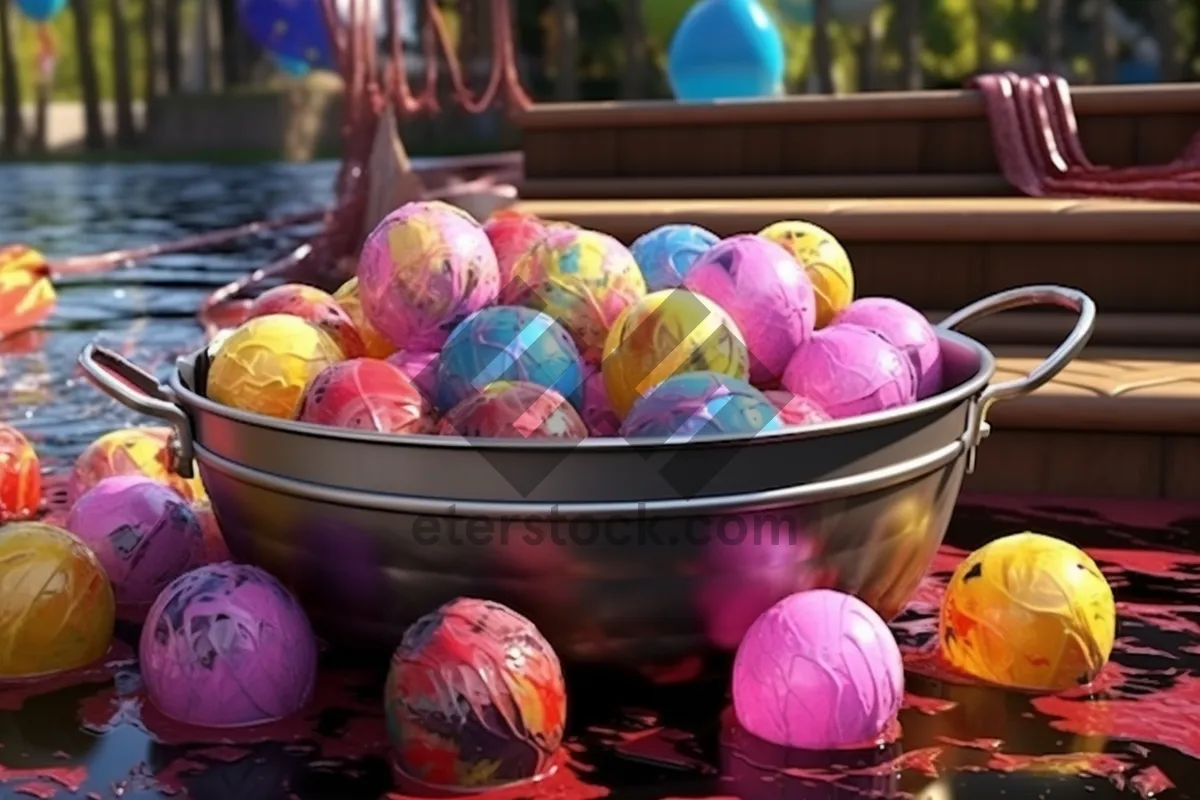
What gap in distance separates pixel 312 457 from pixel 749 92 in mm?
6500

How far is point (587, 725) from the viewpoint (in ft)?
7.14

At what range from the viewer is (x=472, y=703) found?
1928mm

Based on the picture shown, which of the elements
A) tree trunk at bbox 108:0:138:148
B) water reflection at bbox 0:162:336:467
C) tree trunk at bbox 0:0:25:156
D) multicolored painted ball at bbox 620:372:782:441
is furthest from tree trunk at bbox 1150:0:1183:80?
tree trunk at bbox 0:0:25:156

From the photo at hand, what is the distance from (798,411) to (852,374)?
0.14 meters

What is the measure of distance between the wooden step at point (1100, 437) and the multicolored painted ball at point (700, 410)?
157cm

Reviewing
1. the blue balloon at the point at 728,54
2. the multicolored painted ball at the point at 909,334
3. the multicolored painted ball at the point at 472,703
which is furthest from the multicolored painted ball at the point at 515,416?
the blue balloon at the point at 728,54

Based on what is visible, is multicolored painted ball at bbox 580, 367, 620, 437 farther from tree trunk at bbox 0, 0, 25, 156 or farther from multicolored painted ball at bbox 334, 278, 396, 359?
tree trunk at bbox 0, 0, 25, 156

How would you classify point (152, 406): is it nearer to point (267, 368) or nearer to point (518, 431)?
point (267, 368)

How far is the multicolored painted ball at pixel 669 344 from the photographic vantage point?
88.6 inches

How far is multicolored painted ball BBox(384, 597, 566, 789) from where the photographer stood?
1928 millimetres

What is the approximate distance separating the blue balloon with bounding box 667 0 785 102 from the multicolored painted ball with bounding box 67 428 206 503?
5552 millimetres

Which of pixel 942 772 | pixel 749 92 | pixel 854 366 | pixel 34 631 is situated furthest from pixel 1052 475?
pixel 749 92

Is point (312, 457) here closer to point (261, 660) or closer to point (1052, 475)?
point (261, 660)

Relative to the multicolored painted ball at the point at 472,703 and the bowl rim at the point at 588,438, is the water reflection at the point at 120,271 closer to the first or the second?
the bowl rim at the point at 588,438
